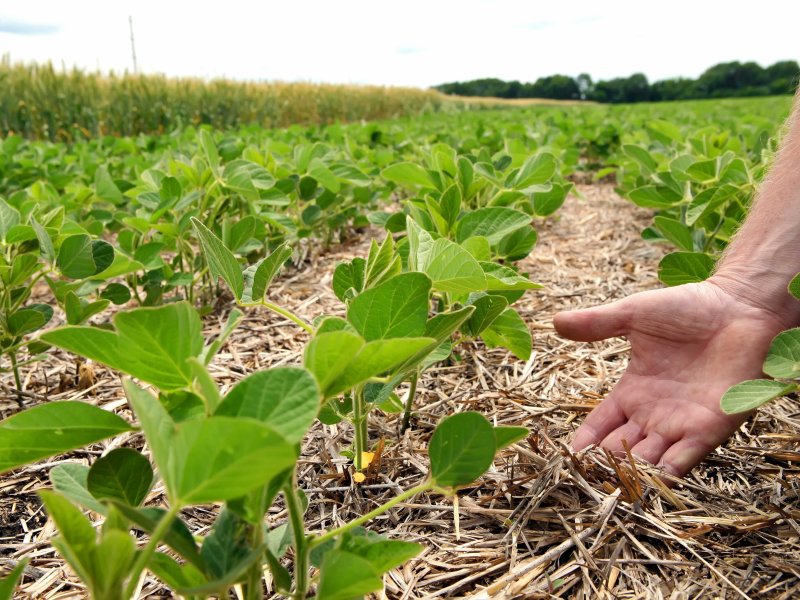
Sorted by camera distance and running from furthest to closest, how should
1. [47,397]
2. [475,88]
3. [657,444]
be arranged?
[475,88] < [47,397] < [657,444]

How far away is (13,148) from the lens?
12.0 feet

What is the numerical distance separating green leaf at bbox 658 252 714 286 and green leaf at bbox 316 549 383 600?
1075 mm

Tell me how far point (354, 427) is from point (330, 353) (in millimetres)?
652

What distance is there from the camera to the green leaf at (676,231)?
1.71m

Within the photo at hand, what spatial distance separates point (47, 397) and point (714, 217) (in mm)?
1967

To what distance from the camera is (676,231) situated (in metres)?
1.74

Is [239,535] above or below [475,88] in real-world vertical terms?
below

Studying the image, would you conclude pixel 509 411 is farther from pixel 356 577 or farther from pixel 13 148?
pixel 13 148

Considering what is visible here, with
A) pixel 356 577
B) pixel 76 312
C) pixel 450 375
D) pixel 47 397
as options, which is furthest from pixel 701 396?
pixel 47 397

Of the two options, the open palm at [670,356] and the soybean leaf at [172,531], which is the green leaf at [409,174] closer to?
the open palm at [670,356]

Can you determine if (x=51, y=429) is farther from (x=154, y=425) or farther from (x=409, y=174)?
(x=409, y=174)

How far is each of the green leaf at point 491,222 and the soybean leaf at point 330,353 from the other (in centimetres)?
74

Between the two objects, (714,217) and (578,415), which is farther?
Answer: (714,217)

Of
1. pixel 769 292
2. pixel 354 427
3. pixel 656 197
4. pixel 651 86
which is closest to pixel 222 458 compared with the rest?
pixel 354 427
